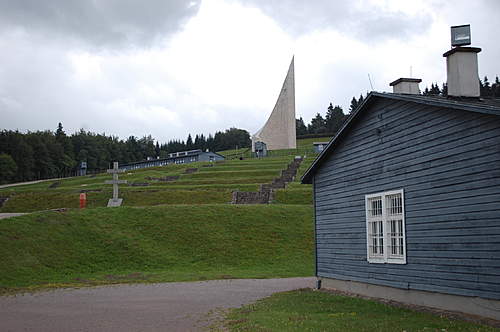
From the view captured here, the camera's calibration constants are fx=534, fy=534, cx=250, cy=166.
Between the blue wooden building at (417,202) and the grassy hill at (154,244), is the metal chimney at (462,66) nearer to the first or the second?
the blue wooden building at (417,202)

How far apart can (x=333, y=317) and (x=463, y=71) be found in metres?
6.61

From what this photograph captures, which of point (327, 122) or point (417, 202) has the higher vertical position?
point (327, 122)

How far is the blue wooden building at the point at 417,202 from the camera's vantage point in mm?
10094

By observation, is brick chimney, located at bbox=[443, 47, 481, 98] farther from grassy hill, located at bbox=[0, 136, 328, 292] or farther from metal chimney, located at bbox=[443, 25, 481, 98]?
grassy hill, located at bbox=[0, 136, 328, 292]

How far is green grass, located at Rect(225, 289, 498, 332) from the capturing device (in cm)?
970

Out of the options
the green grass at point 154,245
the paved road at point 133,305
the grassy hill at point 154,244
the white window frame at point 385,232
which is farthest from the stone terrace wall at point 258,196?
the white window frame at point 385,232

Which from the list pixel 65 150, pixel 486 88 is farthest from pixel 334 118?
pixel 65 150

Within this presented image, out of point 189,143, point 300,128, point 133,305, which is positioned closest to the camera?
point 133,305

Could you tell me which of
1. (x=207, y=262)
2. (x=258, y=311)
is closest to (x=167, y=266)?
(x=207, y=262)

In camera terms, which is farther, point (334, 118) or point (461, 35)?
point (334, 118)

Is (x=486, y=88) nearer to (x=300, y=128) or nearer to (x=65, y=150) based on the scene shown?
(x=300, y=128)

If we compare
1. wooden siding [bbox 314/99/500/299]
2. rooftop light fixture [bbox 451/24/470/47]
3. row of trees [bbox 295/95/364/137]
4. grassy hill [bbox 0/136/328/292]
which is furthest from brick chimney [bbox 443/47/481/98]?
row of trees [bbox 295/95/364/137]

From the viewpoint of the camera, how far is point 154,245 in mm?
26984

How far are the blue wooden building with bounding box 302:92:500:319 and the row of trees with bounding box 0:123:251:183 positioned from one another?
8673 centimetres
